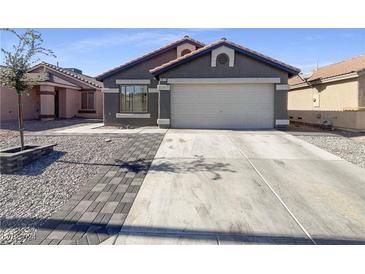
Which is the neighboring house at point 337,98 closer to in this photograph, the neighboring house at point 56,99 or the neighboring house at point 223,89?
the neighboring house at point 223,89

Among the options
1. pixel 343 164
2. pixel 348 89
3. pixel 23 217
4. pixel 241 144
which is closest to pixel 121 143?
pixel 241 144

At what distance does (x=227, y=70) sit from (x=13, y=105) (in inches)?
657

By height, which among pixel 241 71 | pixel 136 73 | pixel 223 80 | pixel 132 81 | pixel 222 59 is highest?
pixel 222 59

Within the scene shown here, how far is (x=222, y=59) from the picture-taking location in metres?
13.7

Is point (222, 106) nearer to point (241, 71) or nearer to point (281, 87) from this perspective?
point (241, 71)

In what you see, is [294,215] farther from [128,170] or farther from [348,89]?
[348,89]

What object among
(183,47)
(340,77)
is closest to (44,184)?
(183,47)

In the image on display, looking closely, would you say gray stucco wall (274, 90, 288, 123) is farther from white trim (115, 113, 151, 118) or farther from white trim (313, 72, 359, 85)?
white trim (115, 113, 151, 118)

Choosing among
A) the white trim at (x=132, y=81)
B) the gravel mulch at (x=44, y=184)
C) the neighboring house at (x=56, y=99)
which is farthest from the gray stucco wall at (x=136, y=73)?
the gravel mulch at (x=44, y=184)

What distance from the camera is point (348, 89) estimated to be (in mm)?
15328

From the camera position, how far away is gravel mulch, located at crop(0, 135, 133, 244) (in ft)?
13.0

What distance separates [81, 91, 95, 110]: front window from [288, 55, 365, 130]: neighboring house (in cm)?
1816

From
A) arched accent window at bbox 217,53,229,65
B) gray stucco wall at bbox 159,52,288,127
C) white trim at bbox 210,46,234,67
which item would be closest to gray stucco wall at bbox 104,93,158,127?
gray stucco wall at bbox 159,52,288,127
